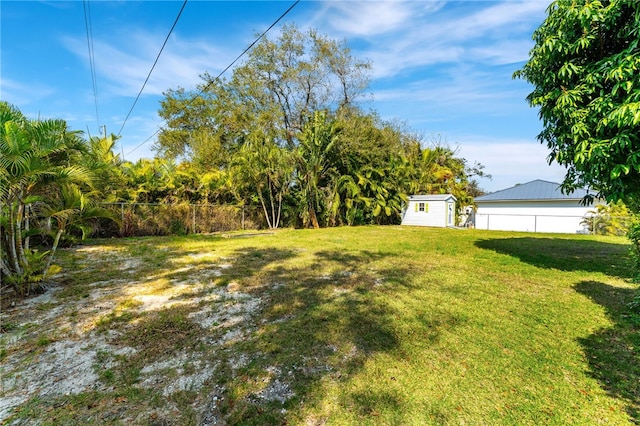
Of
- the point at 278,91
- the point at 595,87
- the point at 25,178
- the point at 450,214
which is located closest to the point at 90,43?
the point at 25,178

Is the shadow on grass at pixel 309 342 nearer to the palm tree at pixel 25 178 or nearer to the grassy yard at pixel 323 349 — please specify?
the grassy yard at pixel 323 349

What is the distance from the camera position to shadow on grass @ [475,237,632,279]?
19.7 ft

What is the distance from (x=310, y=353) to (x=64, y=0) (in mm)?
10107

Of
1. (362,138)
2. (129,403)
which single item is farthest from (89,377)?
(362,138)

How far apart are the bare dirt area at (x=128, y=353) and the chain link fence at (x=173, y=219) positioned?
19.3 feet

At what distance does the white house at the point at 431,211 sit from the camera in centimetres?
1752

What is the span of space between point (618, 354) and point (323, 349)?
9.09 ft

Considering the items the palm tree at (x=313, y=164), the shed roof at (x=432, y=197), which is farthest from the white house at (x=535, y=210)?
the palm tree at (x=313, y=164)

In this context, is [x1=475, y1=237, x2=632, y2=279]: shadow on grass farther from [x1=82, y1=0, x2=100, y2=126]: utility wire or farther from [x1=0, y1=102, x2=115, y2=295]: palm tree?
[x1=82, y1=0, x2=100, y2=126]: utility wire

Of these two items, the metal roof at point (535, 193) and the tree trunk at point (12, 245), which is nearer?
the tree trunk at point (12, 245)

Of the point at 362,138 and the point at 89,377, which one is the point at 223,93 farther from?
the point at 89,377

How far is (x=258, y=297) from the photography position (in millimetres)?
4164

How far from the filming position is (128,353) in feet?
8.64

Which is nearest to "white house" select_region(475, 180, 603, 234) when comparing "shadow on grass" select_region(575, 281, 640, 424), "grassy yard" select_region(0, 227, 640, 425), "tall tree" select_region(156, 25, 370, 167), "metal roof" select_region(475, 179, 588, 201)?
"metal roof" select_region(475, 179, 588, 201)
